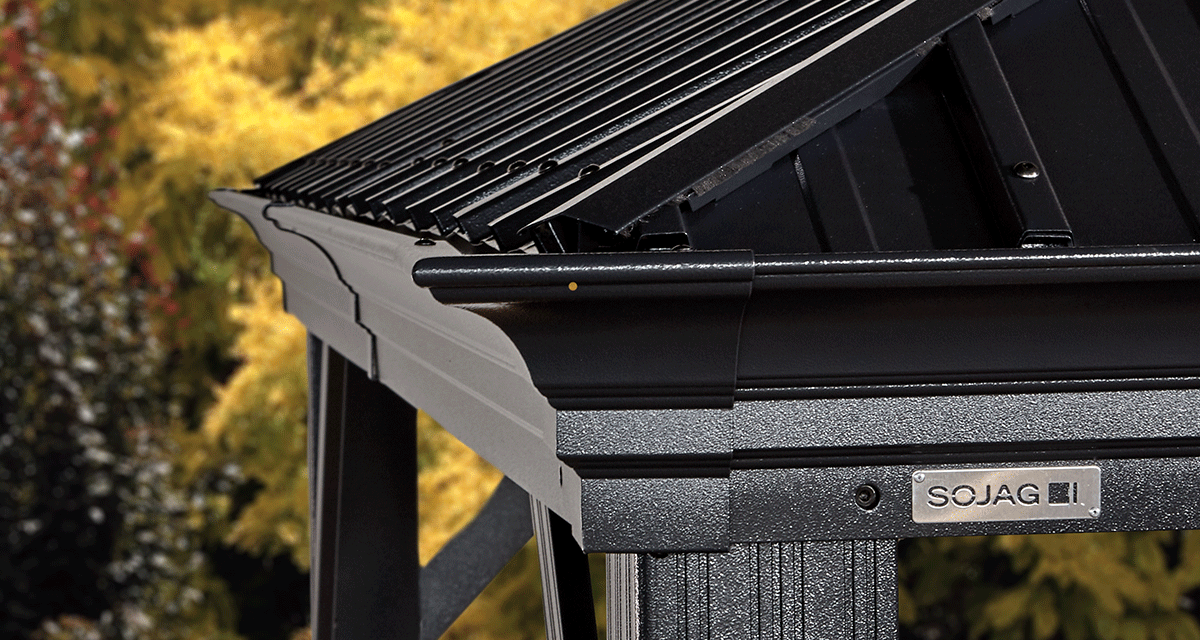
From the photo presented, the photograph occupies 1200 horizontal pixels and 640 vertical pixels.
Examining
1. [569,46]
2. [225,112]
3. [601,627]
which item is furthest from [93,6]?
[569,46]

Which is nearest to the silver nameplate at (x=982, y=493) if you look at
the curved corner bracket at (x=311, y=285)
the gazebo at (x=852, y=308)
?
the gazebo at (x=852, y=308)

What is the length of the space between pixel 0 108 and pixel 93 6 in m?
0.97

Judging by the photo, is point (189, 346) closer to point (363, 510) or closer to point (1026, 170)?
point (363, 510)

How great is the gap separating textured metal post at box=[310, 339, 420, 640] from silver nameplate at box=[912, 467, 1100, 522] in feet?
6.64

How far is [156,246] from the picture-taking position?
8820mm

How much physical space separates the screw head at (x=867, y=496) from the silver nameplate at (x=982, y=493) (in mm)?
34

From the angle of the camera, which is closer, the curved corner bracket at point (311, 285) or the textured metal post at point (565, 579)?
the textured metal post at point (565, 579)

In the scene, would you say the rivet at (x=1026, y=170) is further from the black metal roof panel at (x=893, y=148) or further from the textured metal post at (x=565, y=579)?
the textured metal post at (x=565, y=579)

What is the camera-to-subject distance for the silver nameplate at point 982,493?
44.8 inches

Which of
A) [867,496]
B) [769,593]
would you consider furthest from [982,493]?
[769,593]

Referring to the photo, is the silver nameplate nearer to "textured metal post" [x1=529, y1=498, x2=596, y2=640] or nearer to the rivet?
the rivet

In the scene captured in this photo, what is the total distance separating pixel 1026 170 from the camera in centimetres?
117

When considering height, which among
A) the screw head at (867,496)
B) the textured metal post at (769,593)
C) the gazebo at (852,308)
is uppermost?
the gazebo at (852,308)

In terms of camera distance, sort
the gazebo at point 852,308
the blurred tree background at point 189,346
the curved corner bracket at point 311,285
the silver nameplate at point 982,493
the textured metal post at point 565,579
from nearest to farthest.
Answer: the gazebo at point 852,308 → the silver nameplate at point 982,493 → the textured metal post at point 565,579 → the curved corner bracket at point 311,285 → the blurred tree background at point 189,346
